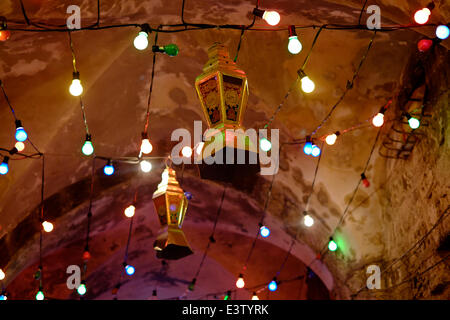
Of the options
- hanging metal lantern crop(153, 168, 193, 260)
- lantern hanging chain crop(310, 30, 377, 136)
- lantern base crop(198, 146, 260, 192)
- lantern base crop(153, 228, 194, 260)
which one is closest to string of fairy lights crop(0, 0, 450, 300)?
lantern hanging chain crop(310, 30, 377, 136)

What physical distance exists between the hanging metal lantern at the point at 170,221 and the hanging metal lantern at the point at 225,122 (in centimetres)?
111

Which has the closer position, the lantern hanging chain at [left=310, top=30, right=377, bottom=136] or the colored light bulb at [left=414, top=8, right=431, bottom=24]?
the colored light bulb at [left=414, top=8, right=431, bottom=24]

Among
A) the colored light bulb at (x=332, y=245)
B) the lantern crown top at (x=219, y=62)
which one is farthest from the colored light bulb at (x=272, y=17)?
the colored light bulb at (x=332, y=245)

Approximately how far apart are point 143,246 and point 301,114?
20.7ft

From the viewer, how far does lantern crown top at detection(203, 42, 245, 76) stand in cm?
410

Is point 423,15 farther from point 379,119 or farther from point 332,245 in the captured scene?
point 332,245

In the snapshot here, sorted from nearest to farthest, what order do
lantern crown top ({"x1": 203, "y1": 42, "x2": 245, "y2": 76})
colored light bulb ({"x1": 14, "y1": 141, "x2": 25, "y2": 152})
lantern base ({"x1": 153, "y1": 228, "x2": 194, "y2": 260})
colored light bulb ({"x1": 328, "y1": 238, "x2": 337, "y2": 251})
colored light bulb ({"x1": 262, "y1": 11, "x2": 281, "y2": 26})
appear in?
1. lantern crown top ({"x1": 203, "y1": 42, "x2": 245, "y2": 76})
2. colored light bulb ({"x1": 262, "y1": 11, "x2": 281, "y2": 26})
3. lantern base ({"x1": 153, "y1": 228, "x2": 194, "y2": 260})
4. colored light bulb ({"x1": 14, "y1": 141, "x2": 25, "y2": 152})
5. colored light bulb ({"x1": 328, "y1": 238, "x2": 337, "y2": 251})

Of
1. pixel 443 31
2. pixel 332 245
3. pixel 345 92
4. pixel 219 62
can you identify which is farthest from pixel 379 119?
pixel 332 245

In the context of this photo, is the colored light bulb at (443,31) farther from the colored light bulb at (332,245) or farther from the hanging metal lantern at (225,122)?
the colored light bulb at (332,245)

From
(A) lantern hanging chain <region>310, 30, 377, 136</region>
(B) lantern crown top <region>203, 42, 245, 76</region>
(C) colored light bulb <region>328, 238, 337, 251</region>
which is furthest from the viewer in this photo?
(C) colored light bulb <region>328, 238, 337, 251</region>

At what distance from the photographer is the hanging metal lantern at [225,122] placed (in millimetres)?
3920

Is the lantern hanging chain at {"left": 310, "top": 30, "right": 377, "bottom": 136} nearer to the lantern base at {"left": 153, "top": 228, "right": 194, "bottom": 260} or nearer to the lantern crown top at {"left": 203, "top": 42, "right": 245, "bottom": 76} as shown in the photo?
the lantern crown top at {"left": 203, "top": 42, "right": 245, "bottom": 76}

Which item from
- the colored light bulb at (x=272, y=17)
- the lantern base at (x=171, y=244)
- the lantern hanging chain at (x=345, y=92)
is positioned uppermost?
the lantern hanging chain at (x=345, y=92)

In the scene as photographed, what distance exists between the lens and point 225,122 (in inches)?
155
